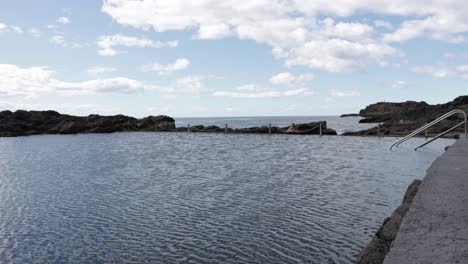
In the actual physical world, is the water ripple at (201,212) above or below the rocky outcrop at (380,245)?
below

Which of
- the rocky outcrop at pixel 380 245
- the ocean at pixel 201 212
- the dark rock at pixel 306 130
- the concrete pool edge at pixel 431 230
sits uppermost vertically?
the dark rock at pixel 306 130

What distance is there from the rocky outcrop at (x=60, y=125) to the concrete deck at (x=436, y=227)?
50625mm

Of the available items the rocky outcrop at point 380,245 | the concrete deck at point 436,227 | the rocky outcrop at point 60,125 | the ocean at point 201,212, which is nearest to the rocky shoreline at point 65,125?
the rocky outcrop at point 60,125

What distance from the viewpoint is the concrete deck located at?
393 centimetres

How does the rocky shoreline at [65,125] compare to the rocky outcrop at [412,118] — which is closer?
the rocky outcrop at [412,118]

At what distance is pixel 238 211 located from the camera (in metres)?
10.2

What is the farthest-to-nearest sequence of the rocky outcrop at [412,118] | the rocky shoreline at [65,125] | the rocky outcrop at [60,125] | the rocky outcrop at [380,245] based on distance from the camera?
the rocky outcrop at [60,125] → the rocky shoreline at [65,125] → the rocky outcrop at [412,118] → the rocky outcrop at [380,245]

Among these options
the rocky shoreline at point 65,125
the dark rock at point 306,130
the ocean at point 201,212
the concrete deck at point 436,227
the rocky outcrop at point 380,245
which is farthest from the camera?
the rocky shoreline at point 65,125

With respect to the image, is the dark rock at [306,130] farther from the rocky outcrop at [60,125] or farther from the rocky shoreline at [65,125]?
the rocky outcrop at [60,125]

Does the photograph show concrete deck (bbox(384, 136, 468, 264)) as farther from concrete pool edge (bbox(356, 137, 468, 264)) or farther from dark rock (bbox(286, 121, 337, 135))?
dark rock (bbox(286, 121, 337, 135))

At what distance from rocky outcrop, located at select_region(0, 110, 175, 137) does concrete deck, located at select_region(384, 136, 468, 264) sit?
5063cm

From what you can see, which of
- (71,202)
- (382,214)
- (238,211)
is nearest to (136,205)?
(71,202)

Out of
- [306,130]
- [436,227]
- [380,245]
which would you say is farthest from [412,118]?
[436,227]

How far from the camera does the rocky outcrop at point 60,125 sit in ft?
200
